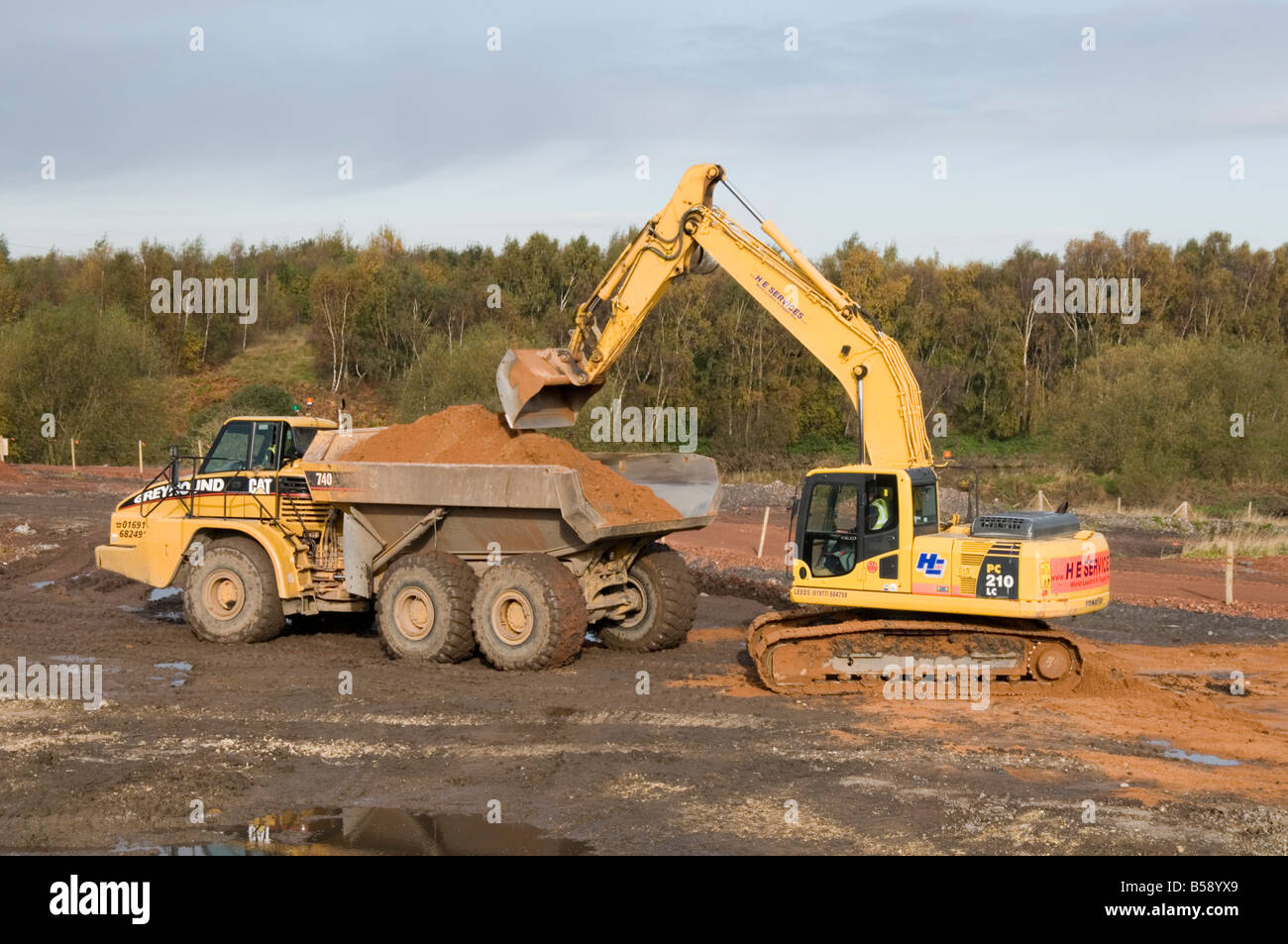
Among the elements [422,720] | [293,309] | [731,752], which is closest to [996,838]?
[731,752]

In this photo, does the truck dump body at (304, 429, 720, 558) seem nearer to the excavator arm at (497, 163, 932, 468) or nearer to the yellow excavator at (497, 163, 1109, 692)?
the excavator arm at (497, 163, 932, 468)

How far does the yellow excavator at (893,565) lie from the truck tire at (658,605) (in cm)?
190

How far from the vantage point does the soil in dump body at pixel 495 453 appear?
14539 millimetres

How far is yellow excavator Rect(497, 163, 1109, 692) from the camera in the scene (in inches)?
496

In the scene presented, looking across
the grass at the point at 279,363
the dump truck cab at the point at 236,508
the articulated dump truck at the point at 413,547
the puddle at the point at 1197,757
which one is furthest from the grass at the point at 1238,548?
the grass at the point at 279,363

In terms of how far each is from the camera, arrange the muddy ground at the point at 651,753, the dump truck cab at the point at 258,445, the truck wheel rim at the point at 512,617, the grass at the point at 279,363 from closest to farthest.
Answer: the muddy ground at the point at 651,753, the truck wheel rim at the point at 512,617, the dump truck cab at the point at 258,445, the grass at the point at 279,363

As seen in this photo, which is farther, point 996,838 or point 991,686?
point 991,686

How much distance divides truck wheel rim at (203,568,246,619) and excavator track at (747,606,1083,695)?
6.72 metres

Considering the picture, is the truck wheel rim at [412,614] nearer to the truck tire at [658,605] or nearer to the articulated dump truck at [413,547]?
the articulated dump truck at [413,547]

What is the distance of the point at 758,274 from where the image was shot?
14602 millimetres

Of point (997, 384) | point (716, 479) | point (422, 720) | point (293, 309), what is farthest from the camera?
point (293, 309)

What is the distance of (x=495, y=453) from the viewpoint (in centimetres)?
1469

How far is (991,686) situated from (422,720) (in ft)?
18.9

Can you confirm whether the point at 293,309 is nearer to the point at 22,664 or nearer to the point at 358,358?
the point at 358,358
